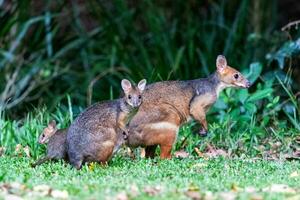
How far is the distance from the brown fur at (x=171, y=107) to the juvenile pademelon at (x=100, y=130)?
364 mm

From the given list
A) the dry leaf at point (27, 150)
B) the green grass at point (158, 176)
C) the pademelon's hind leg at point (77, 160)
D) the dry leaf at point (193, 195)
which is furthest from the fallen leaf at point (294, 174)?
the dry leaf at point (27, 150)

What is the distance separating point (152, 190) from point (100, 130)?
1.89 meters

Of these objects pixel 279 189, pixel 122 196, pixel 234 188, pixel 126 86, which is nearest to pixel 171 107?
pixel 126 86

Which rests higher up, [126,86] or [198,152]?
[126,86]

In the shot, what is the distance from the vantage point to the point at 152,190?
285 inches

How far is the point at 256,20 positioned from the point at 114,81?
2672mm

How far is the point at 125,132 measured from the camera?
30.1ft

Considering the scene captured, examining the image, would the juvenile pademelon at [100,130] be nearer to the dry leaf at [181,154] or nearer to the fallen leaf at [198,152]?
the dry leaf at [181,154]

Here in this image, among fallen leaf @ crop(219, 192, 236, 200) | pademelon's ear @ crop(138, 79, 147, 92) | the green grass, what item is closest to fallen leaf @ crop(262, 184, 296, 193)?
the green grass

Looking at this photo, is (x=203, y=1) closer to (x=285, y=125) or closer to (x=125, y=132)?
(x=285, y=125)

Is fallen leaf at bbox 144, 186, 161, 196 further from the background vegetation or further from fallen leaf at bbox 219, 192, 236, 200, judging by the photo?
the background vegetation

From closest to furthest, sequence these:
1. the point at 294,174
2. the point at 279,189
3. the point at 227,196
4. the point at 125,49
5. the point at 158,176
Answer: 1. the point at 227,196
2. the point at 279,189
3. the point at 158,176
4. the point at 294,174
5. the point at 125,49

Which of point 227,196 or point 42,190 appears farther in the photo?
point 42,190

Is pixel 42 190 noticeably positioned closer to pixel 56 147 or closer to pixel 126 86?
pixel 56 147
